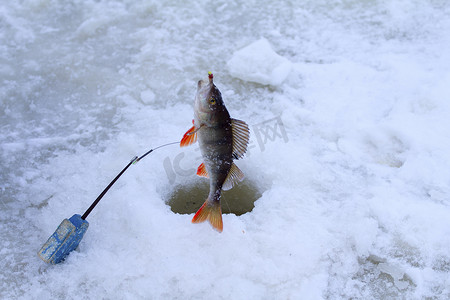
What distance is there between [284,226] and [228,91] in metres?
1.58

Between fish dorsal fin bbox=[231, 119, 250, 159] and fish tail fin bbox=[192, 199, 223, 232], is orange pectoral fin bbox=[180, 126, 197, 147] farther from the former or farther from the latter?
fish tail fin bbox=[192, 199, 223, 232]

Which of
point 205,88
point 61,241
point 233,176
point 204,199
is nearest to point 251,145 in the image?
point 204,199

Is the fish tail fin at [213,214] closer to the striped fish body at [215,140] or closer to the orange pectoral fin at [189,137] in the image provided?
the striped fish body at [215,140]

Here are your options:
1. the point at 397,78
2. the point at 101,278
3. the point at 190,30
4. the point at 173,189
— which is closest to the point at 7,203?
the point at 101,278

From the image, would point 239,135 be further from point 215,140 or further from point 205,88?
point 205,88

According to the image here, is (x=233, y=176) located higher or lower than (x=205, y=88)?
lower

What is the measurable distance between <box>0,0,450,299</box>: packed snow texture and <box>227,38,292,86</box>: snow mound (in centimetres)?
2

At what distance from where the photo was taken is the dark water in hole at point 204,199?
2865mm

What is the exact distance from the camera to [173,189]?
9.33 ft

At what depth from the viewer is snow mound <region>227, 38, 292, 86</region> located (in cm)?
360

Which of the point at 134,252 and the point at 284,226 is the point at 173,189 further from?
the point at 284,226

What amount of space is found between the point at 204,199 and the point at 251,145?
1.90ft

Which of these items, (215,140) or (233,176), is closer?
(215,140)

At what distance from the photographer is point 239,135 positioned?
83.4 inches
